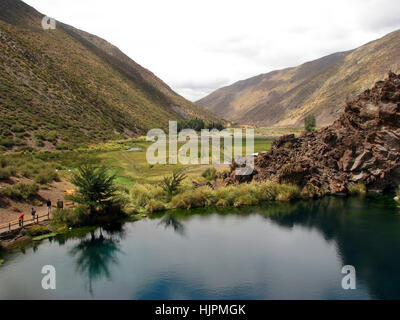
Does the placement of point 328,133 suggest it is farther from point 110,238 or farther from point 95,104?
point 95,104

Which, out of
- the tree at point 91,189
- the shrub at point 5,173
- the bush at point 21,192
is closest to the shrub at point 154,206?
the tree at point 91,189

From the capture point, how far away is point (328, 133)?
4578cm

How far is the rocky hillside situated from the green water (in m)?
8.14

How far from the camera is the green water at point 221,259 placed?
18.5m

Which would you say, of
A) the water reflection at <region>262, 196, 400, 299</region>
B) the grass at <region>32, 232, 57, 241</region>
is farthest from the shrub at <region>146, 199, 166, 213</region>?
the water reflection at <region>262, 196, 400, 299</region>

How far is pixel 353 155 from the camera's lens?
43.2 metres

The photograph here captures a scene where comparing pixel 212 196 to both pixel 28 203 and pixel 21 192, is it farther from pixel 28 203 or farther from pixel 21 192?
pixel 21 192

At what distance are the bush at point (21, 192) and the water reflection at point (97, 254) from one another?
8422mm

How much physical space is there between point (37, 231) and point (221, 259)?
1512 cm

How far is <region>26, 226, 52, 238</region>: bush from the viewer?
1027 inches

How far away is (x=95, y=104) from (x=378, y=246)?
8768cm

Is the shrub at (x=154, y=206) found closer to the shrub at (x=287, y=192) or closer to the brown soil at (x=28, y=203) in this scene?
the brown soil at (x=28, y=203)
